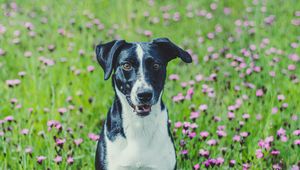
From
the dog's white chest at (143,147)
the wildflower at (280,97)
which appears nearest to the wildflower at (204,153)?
the dog's white chest at (143,147)

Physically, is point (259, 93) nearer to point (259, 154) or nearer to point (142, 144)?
point (259, 154)

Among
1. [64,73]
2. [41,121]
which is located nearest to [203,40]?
[64,73]

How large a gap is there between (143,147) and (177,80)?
7.68 feet

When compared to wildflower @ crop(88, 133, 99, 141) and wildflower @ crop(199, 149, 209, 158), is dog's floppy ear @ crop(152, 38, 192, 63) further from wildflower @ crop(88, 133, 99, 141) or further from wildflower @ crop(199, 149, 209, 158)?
wildflower @ crop(88, 133, 99, 141)

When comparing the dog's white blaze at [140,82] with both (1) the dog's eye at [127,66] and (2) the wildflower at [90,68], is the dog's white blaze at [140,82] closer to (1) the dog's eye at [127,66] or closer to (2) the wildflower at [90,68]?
(1) the dog's eye at [127,66]

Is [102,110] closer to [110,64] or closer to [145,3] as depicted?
[110,64]

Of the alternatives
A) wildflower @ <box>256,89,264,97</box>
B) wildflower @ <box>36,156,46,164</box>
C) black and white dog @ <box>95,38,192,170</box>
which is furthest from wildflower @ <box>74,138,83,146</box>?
wildflower @ <box>256,89,264,97</box>

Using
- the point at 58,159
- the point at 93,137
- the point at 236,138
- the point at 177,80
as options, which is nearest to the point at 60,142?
the point at 58,159

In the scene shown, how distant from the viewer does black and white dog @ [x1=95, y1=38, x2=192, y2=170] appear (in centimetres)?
356

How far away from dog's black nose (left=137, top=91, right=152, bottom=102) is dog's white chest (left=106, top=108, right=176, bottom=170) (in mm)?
273

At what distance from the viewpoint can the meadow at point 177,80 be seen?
15.0ft

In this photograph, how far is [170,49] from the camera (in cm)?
382

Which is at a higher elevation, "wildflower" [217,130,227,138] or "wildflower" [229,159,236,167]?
"wildflower" [217,130,227,138]

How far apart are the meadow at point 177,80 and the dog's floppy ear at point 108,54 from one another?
35.3 inches
